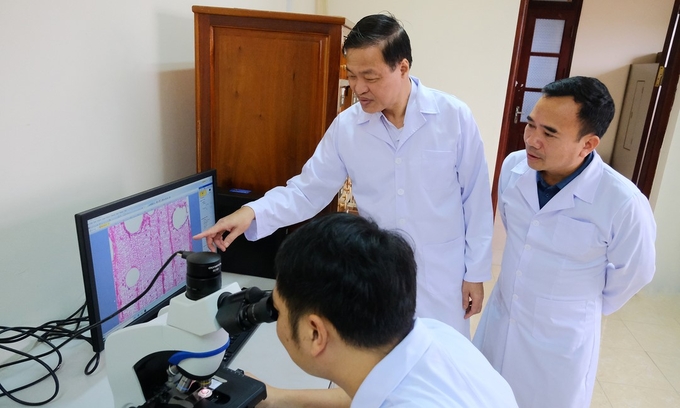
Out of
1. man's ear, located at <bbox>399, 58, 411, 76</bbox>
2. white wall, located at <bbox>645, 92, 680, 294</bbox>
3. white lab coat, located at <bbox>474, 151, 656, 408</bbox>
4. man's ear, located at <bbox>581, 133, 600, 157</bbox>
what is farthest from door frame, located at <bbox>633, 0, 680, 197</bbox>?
man's ear, located at <bbox>399, 58, 411, 76</bbox>

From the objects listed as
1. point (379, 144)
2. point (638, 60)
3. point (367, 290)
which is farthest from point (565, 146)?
point (638, 60)

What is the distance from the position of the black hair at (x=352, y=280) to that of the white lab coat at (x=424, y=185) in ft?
2.27

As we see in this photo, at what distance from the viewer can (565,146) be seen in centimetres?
124

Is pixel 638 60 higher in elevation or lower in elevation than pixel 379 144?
higher

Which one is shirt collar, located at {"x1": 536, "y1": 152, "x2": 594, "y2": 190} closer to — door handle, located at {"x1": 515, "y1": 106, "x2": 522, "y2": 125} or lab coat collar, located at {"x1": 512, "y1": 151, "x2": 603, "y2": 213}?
lab coat collar, located at {"x1": 512, "y1": 151, "x2": 603, "y2": 213}

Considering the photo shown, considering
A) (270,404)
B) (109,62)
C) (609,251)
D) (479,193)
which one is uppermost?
(109,62)

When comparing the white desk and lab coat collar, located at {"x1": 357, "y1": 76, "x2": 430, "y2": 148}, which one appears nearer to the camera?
the white desk

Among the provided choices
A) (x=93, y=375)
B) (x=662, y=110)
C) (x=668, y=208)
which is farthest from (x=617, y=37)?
(x=93, y=375)

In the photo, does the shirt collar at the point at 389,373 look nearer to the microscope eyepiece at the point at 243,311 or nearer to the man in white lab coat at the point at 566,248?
the microscope eyepiece at the point at 243,311

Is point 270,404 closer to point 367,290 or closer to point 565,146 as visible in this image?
point 367,290

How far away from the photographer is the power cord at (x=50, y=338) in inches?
37.2

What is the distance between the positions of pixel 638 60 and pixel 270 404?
6.74 m

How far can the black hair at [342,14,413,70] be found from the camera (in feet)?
3.95

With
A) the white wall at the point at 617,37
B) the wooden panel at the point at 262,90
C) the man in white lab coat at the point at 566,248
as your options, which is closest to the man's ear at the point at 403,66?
the wooden panel at the point at 262,90
